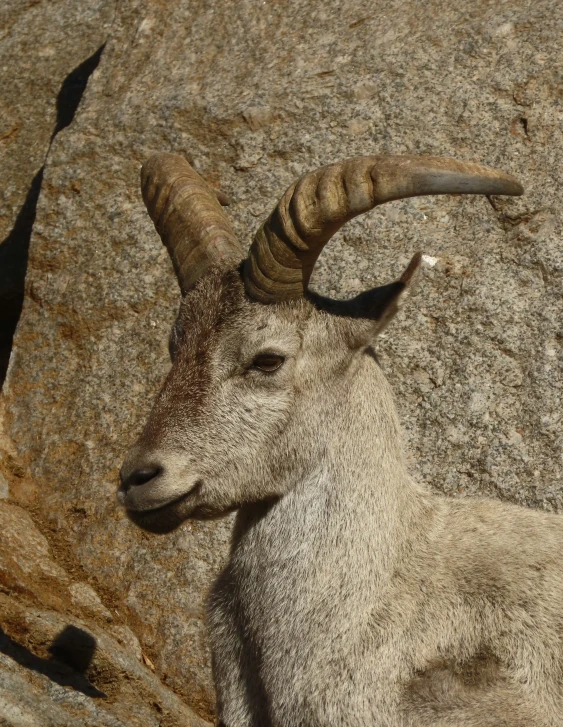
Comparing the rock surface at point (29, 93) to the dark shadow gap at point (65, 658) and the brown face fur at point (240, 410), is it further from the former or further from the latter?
the brown face fur at point (240, 410)

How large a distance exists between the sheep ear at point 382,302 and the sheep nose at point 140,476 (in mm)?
1468

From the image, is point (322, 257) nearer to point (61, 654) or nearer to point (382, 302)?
point (382, 302)

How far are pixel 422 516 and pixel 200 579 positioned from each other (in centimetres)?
257

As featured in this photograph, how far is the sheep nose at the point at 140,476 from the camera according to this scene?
5.27m

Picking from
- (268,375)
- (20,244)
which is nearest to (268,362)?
(268,375)

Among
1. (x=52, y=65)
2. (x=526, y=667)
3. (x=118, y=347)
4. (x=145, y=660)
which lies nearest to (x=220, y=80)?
(x=118, y=347)

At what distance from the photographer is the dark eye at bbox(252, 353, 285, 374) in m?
5.47

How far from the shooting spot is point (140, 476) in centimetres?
528

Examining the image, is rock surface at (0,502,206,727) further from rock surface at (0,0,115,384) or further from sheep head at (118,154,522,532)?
rock surface at (0,0,115,384)

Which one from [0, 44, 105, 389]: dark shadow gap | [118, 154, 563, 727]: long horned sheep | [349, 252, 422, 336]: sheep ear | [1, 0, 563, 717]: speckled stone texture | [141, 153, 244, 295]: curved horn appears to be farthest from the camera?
[0, 44, 105, 389]: dark shadow gap

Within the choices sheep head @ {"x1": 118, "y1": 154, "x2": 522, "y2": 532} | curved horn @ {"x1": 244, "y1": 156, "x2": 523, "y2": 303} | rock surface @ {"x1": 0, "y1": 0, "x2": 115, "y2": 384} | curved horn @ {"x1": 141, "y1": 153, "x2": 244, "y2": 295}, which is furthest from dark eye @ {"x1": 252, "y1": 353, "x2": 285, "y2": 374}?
rock surface @ {"x1": 0, "y1": 0, "x2": 115, "y2": 384}

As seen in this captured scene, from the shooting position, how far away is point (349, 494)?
549 cm

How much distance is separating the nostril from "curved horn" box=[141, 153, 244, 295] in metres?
1.25

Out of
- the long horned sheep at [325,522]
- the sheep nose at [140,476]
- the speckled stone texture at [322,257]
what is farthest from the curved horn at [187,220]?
the speckled stone texture at [322,257]
